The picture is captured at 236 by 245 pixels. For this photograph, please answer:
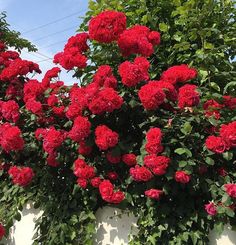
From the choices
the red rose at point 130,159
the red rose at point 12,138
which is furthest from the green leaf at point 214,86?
the red rose at point 12,138

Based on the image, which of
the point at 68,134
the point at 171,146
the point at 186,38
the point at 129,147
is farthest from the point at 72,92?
the point at 186,38

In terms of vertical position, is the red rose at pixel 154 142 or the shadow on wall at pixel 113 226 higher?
the red rose at pixel 154 142

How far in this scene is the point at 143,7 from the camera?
3.79m

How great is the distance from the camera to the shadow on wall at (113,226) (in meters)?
3.24

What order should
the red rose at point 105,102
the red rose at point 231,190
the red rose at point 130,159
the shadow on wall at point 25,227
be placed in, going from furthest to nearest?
the shadow on wall at point 25,227 < the red rose at point 130,159 < the red rose at point 105,102 < the red rose at point 231,190

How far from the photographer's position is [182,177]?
110 inches

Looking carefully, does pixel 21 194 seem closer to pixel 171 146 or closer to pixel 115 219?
pixel 115 219

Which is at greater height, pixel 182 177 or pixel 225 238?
pixel 182 177

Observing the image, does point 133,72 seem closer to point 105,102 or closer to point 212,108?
point 105,102

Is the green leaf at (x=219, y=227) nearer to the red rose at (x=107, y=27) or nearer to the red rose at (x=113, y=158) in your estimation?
the red rose at (x=113, y=158)

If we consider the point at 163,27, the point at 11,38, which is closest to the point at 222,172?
the point at 163,27

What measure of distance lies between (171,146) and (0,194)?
1730 millimetres

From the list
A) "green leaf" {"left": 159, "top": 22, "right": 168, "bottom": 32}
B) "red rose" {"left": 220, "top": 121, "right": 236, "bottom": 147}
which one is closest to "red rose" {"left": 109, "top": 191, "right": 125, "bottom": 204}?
"red rose" {"left": 220, "top": 121, "right": 236, "bottom": 147}

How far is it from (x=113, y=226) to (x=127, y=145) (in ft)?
1.99
